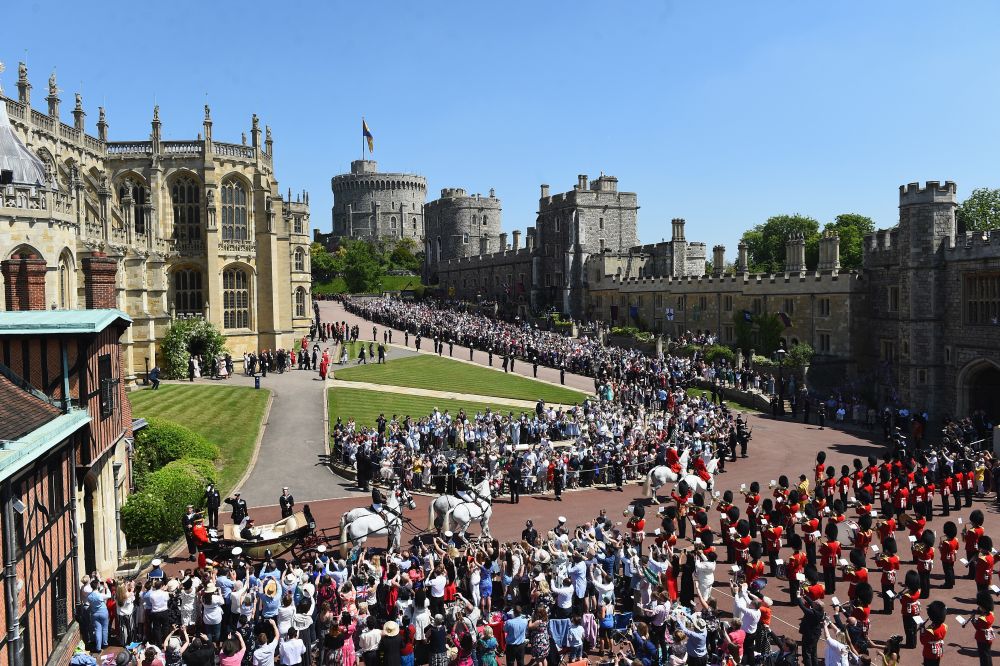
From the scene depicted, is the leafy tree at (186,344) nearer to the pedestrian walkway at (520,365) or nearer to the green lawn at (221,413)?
the green lawn at (221,413)

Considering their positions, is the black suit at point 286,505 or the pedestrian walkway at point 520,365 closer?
the black suit at point 286,505

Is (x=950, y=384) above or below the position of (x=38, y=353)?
below

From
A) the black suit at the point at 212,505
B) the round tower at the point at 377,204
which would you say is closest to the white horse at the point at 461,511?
the black suit at the point at 212,505

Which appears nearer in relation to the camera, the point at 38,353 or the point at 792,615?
the point at 38,353

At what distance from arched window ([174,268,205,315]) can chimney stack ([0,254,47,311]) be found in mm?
28324

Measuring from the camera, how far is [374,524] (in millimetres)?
16609

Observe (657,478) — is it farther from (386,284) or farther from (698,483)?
(386,284)

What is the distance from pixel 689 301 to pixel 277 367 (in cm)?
3042

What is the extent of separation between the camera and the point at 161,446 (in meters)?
22.9

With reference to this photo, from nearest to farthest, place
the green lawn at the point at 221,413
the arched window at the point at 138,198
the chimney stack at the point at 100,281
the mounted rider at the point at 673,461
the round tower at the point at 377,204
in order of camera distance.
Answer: the chimney stack at the point at 100,281 < the mounted rider at the point at 673,461 < the green lawn at the point at 221,413 < the arched window at the point at 138,198 < the round tower at the point at 377,204

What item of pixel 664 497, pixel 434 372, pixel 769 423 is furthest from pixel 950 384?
pixel 434 372

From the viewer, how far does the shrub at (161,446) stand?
2252cm

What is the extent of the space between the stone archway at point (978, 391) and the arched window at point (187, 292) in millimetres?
40233

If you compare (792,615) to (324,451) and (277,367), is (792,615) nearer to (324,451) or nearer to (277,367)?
(324,451)
